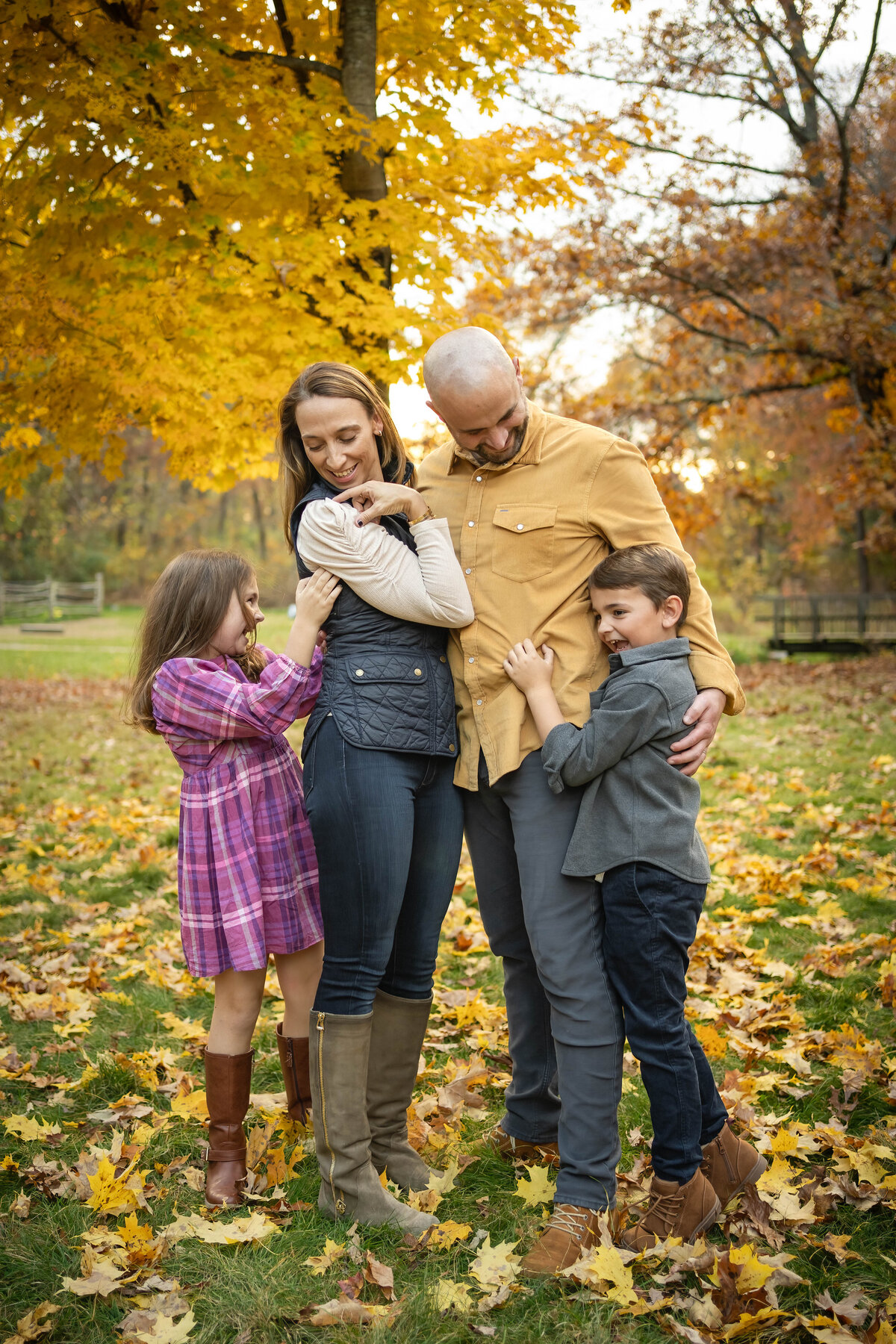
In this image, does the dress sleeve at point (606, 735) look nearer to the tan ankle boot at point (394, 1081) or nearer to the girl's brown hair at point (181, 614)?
the tan ankle boot at point (394, 1081)

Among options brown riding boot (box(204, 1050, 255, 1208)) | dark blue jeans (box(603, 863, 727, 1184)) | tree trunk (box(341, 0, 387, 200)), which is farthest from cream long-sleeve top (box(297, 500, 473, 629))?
tree trunk (box(341, 0, 387, 200))

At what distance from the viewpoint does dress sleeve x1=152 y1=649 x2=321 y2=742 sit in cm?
270

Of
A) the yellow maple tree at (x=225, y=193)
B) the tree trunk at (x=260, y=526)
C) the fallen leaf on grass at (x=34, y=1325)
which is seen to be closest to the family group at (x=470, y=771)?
the fallen leaf on grass at (x=34, y=1325)

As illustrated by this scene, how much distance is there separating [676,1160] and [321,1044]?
36.7 inches

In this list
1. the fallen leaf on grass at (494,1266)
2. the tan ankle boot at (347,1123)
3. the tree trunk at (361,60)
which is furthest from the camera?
the tree trunk at (361,60)

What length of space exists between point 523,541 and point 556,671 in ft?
1.16

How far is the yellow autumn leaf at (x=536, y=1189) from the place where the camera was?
2701 mm

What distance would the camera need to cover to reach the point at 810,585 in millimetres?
32812

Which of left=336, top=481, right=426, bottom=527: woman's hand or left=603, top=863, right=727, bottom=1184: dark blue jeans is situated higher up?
left=336, top=481, right=426, bottom=527: woman's hand

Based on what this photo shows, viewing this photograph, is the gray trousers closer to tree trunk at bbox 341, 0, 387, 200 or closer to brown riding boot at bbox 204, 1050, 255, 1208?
brown riding boot at bbox 204, 1050, 255, 1208

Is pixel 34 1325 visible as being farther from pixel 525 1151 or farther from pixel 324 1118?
pixel 525 1151

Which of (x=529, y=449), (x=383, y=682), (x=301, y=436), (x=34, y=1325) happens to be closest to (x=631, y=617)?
(x=529, y=449)

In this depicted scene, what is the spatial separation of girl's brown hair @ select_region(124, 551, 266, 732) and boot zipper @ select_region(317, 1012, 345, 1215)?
3.16 feet

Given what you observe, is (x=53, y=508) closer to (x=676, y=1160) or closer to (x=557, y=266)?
(x=557, y=266)
